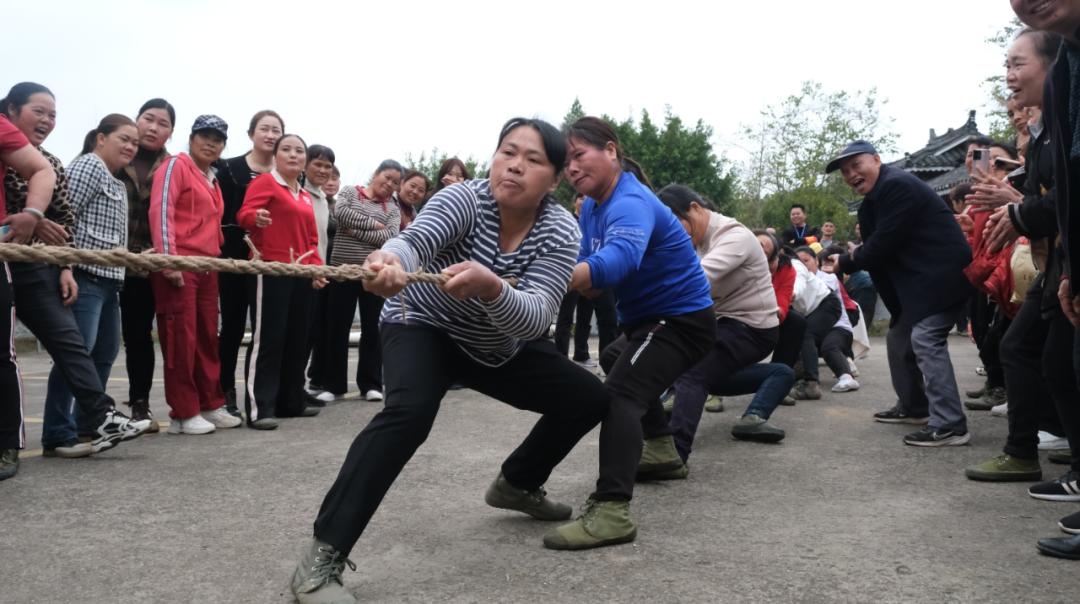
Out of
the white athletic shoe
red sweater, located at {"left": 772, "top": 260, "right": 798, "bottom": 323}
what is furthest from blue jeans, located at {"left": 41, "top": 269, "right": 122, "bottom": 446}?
red sweater, located at {"left": 772, "top": 260, "right": 798, "bottom": 323}

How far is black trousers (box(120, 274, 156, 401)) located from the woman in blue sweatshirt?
306 cm

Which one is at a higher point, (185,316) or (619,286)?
(619,286)

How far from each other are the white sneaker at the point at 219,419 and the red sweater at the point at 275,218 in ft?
3.53

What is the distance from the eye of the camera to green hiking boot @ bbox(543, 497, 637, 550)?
3.41 meters

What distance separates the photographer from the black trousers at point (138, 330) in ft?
19.0

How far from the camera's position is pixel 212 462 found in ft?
16.1

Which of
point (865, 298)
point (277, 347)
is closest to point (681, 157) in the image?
point (865, 298)

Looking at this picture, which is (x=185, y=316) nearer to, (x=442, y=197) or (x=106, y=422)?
(x=106, y=422)

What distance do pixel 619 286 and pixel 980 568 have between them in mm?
1828

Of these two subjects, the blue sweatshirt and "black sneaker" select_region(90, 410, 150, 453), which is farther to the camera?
"black sneaker" select_region(90, 410, 150, 453)

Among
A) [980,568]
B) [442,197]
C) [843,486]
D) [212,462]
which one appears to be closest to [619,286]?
[442,197]

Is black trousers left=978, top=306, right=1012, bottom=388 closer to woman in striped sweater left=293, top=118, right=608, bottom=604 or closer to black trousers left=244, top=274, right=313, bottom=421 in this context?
woman in striped sweater left=293, top=118, right=608, bottom=604

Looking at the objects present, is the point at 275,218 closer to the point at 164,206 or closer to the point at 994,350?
the point at 164,206

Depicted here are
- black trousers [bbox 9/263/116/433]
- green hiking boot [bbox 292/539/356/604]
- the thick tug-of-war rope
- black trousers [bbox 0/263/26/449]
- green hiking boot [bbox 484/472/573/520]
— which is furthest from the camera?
black trousers [bbox 9/263/116/433]
